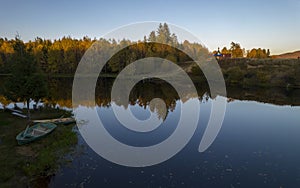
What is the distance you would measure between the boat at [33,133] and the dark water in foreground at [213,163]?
371 centimetres

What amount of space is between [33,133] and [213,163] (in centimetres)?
1620

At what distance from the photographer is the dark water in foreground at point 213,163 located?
14945mm

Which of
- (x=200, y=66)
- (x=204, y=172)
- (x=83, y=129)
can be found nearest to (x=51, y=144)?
(x=83, y=129)

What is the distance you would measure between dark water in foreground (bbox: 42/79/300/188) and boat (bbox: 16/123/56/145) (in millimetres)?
3709

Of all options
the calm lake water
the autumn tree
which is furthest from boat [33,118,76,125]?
the calm lake water

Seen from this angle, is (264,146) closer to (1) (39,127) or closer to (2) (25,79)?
(1) (39,127)

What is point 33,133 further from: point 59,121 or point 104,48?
point 104,48

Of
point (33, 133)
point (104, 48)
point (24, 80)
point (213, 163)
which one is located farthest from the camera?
point (104, 48)

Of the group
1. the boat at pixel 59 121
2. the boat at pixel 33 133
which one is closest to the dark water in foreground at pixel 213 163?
the boat at pixel 33 133

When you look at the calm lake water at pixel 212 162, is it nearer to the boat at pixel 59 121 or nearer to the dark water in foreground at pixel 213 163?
the dark water in foreground at pixel 213 163

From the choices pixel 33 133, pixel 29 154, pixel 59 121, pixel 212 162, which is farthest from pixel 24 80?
pixel 212 162

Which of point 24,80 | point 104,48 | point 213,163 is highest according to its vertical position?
point 104,48

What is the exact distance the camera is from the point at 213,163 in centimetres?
1791

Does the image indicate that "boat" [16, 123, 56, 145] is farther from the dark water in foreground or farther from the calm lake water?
the dark water in foreground
